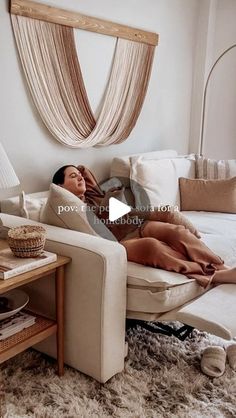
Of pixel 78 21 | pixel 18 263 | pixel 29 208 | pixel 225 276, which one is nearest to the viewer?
pixel 18 263

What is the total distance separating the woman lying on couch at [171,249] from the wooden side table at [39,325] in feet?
1.34

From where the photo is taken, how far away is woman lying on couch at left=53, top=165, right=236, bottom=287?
6.50 ft

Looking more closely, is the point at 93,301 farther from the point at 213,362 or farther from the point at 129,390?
the point at 213,362

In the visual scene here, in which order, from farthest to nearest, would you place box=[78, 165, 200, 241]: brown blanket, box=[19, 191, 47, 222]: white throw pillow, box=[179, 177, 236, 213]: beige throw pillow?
box=[179, 177, 236, 213]: beige throw pillow → box=[78, 165, 200, 241]: brown blanket → box=[19, 191, 47, 222]: white throw pillow

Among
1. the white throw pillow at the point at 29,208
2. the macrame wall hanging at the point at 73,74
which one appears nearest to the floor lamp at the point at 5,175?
the white throw pillow at the point at 29,208

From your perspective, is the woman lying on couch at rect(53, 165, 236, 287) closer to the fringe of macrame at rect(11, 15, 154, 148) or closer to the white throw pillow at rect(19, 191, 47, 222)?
the white throw pillow at rect(19, 191, 47, 222)

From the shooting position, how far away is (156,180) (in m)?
3.00

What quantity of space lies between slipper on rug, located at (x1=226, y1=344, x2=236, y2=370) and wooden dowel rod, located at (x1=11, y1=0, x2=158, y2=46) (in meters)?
2.08

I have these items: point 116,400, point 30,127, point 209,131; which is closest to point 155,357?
point 116,400

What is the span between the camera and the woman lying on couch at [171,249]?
6.50 feet

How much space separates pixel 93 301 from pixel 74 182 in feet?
3.09

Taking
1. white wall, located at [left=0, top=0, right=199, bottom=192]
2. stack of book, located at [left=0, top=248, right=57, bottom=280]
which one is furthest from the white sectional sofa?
white wall, located at [left=0, top=0, right=199, bottom=192]

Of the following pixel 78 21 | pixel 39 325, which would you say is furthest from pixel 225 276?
pixel 78 21

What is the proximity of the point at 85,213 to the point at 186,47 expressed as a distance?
96.4 inches
